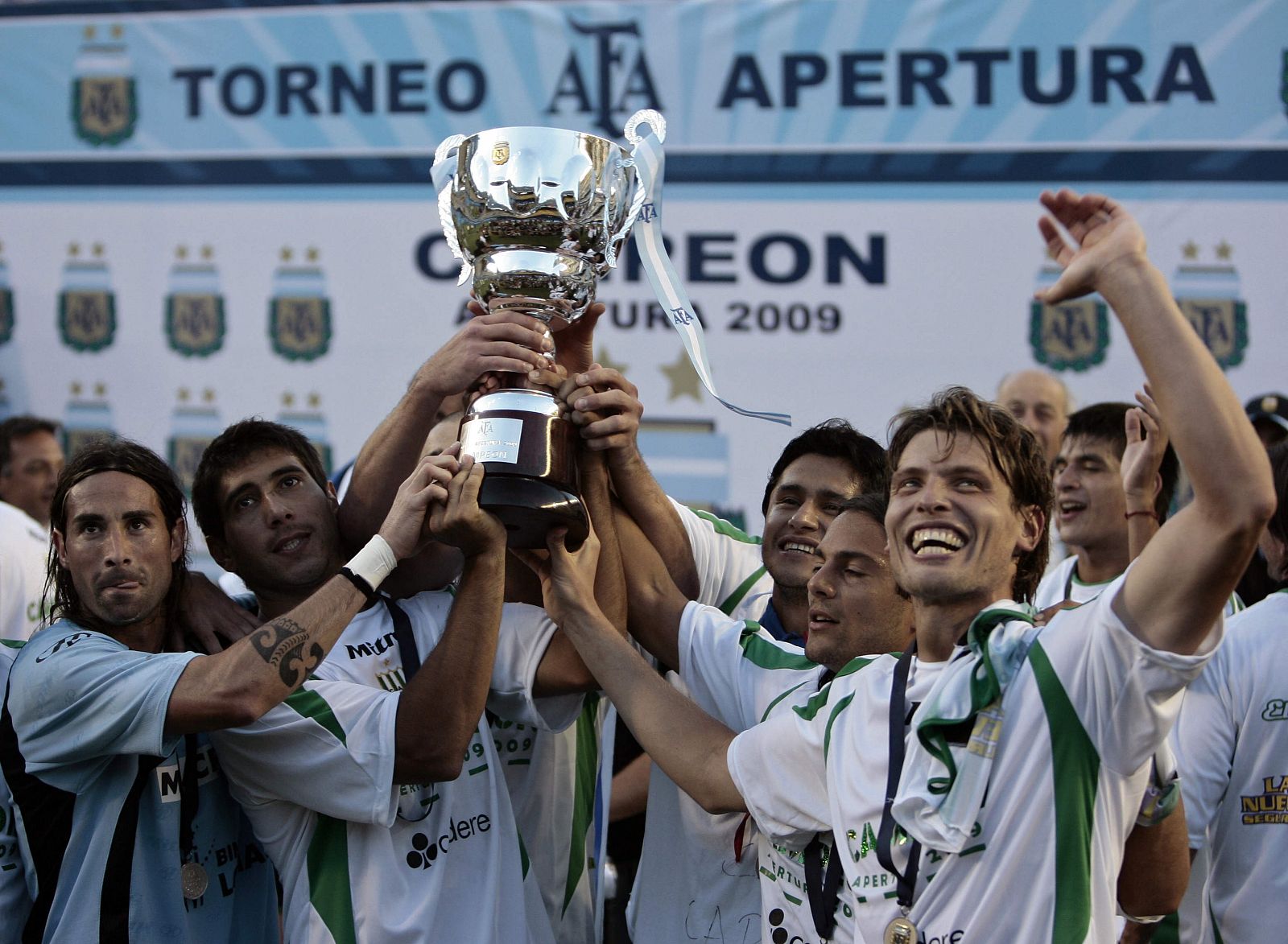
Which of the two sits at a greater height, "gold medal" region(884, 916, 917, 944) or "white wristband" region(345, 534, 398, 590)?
"white wristband" region(345, 534, 398, 590)

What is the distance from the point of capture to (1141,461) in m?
3.08

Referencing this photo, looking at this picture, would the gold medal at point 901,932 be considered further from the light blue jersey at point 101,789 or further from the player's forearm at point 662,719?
the light blue jersey at point 101,789

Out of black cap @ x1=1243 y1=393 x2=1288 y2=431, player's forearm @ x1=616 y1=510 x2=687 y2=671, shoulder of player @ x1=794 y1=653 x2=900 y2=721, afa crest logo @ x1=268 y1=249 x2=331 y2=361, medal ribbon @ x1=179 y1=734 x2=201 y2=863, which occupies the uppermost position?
afa crest logo @ x1=268 y1=249 x2=331 y2=361

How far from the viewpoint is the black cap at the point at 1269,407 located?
443cm

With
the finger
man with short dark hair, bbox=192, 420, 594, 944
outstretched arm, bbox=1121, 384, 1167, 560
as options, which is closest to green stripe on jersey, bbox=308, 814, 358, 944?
man with short dark hair, bbox=192, 420, 594, 944

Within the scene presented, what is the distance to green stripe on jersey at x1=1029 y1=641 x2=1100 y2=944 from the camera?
191 centimetres

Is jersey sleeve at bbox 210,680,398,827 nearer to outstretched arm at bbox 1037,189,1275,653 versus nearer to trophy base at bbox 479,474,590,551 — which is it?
trophy base at bbox 479,474,590,551

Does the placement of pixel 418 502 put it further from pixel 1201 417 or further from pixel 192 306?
pixel 192 306

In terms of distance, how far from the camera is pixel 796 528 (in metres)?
2.91

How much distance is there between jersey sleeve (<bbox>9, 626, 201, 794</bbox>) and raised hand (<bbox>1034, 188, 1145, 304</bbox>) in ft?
5.34

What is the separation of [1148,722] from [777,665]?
87cm

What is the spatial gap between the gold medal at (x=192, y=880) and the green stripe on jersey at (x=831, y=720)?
1221mm

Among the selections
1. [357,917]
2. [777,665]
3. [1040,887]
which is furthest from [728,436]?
[1040,887]

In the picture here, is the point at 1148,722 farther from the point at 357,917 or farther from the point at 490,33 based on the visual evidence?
the point at 490,33
